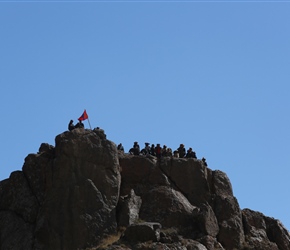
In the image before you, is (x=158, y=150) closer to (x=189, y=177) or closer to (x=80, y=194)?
(x=189, y=177)

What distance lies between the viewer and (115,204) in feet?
271

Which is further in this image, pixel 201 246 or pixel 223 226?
pixel 223 226

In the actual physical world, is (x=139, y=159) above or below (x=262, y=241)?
above

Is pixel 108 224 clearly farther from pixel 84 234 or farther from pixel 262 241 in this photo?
pixel 262 241

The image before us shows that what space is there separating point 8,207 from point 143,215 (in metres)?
11.3

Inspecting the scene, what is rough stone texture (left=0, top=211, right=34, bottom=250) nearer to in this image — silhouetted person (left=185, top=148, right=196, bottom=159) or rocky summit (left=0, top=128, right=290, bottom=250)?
rocky summit (left=0, top=128, right=290, bottom=250)

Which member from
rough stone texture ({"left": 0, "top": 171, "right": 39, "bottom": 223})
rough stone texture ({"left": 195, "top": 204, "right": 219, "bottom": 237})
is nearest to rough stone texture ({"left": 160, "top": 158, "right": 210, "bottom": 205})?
rough stone texture ({"left": 195, "top": 204, "right": 219, "bottom": 237})

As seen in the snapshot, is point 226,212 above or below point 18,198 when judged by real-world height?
below

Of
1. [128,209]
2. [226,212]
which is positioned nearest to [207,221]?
[226,212]

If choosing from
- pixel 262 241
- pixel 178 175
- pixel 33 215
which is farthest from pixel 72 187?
pixel 262 241

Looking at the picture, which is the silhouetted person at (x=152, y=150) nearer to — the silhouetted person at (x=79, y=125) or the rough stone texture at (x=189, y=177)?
the rough stone texture at (x=189, y=177)

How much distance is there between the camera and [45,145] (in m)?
86.2

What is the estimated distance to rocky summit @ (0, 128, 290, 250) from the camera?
265ft

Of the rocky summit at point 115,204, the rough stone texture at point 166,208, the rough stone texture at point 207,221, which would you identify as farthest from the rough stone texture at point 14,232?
the rough stone texture at point 207,221
